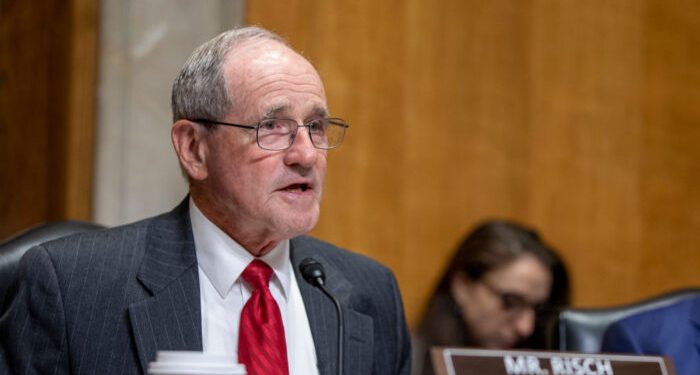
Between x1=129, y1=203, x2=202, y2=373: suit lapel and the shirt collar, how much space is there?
0.09 ft

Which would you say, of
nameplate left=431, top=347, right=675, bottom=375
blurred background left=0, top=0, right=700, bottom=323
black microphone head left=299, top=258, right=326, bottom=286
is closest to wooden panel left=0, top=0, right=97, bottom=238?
blurred background left=0, top=0, right=700, bottom=323

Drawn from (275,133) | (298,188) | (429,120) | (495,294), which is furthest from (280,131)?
(429,120)

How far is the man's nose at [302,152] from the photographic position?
236 centimetres

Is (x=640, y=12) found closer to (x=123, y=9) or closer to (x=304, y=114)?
(x=123, y=9)

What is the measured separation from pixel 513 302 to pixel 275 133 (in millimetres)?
1849

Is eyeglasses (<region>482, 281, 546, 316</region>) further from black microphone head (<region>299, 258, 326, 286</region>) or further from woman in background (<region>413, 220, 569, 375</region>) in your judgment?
black microphone head (<region>299, 258, 326, 286</region>)

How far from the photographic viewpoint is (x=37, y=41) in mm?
3670

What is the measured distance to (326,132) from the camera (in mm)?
2514

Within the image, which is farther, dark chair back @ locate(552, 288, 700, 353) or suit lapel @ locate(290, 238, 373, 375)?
dark chair back @ locate(552, 288, 700, 353)

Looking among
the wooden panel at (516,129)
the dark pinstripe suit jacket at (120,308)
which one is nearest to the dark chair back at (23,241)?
the dark pinstripe suit jacket at (120,308)

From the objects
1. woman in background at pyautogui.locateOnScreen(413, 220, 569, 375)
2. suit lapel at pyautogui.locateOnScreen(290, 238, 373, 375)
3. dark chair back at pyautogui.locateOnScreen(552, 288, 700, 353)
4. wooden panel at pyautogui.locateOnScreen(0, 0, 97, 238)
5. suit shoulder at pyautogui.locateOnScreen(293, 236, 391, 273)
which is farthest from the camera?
woman in background at pyautogui.locateOnScreen(413, 220, 569, 375)

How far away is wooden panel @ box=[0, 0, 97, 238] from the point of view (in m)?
3.62

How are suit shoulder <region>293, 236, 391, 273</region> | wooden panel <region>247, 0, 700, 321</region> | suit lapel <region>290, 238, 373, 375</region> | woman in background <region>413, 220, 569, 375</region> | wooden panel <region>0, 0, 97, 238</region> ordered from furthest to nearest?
wooden panel <region>247, 0, 700, 321</region> → woman in background <region>413, 220, 569, 375</region> → wooden panel <region>0, 0, 97, 238</region> → suit shoulder <region>293, 236, 391, 273</region> → suit lapel <region>290, 238, 373, 375</region>

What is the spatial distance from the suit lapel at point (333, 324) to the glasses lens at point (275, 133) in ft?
1.11
